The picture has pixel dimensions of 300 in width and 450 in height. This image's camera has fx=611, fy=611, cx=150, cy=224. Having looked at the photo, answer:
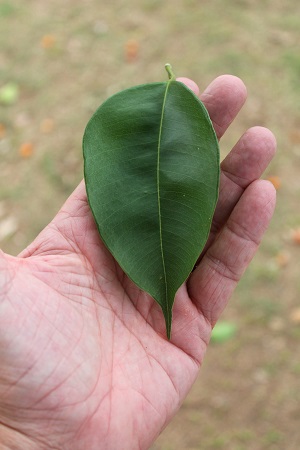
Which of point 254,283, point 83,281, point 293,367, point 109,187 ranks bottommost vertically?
point 293,367

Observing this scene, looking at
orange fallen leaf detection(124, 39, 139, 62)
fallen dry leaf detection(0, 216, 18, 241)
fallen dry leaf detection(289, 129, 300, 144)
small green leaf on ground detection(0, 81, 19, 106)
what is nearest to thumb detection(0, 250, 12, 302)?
fallen dry leaf detection(0, 216, 18, 241)

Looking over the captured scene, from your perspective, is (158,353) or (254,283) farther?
(254,283)

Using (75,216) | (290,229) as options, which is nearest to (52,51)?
(290,229)

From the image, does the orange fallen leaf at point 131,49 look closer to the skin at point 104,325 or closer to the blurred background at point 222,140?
the blurred background at point 222,140

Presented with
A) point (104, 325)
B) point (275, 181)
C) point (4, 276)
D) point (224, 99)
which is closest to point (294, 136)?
point (275, 181)

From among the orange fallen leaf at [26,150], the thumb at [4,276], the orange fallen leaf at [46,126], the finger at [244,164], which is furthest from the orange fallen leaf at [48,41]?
the thumb at [4,276]

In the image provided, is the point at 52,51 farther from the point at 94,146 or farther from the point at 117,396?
the point at 117,396
